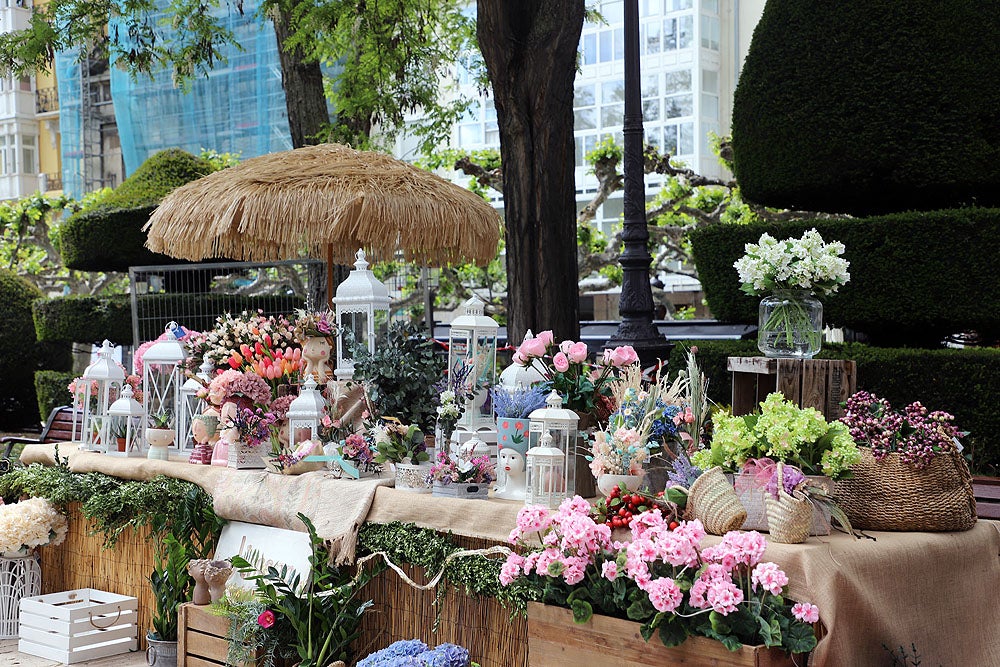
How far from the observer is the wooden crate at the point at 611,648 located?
313cm

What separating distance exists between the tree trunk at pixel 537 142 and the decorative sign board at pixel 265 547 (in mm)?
2488

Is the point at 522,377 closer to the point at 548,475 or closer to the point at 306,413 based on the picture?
the point at 548,475

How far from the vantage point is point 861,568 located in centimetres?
338

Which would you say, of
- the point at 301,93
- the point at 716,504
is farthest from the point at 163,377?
the point at 301,93

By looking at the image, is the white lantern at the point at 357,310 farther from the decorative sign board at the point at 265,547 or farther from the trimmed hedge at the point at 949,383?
the trimmed hedge at the point at 949,383

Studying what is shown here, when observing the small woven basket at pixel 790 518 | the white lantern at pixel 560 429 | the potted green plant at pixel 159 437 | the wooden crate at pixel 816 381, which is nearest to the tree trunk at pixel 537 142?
the potted green plant at pixel 159 437

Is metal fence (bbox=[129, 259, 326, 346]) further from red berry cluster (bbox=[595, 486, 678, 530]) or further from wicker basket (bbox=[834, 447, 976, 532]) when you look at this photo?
wicker basket (bbox=[834, 447, 976, 532])

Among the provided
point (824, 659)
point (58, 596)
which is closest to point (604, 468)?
point (824, 659)

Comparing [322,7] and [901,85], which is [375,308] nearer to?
[901,85]

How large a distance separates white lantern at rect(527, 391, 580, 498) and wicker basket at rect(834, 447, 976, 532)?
0.98m

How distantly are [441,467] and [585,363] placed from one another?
73cm

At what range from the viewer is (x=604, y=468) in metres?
3.88

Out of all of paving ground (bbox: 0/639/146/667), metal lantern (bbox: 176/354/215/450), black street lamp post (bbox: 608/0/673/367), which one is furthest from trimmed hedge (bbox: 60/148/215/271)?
paving ground (bbox: 0/639/146/667)

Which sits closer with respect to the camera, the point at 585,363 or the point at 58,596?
the point at 585,363
